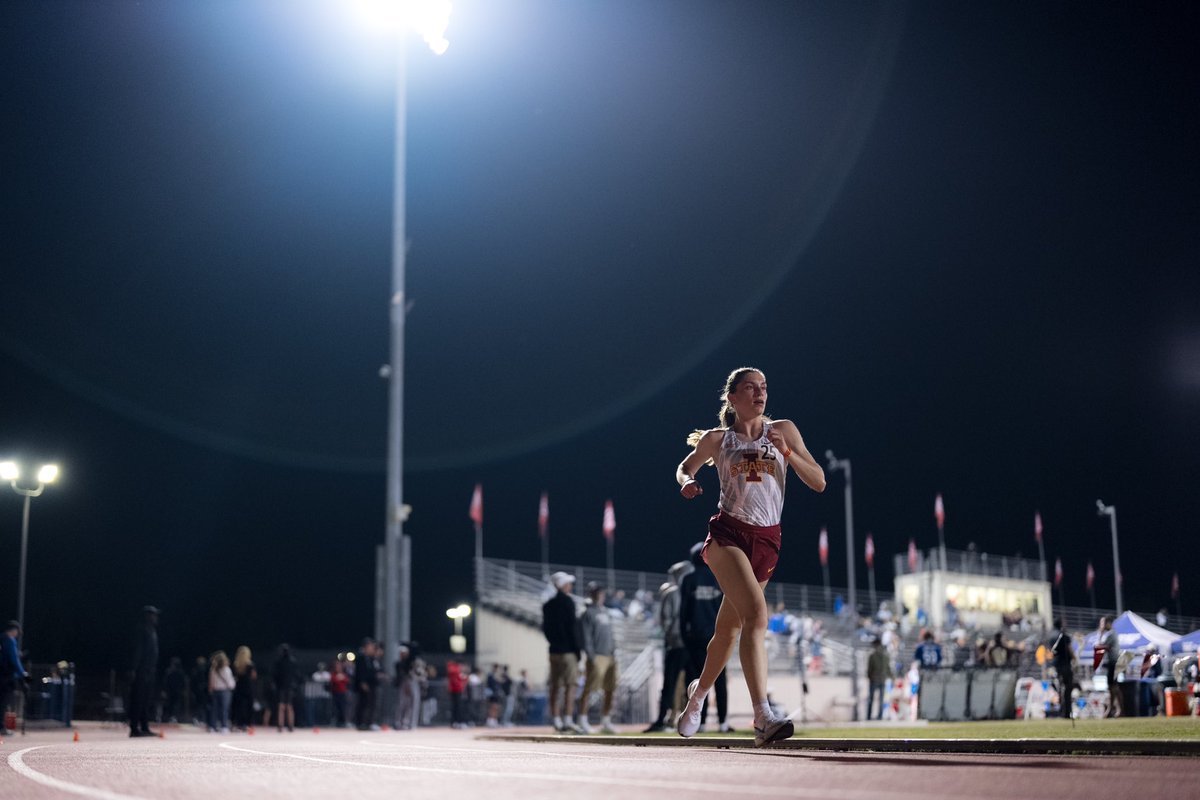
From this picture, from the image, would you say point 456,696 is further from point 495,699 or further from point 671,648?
point 671,648

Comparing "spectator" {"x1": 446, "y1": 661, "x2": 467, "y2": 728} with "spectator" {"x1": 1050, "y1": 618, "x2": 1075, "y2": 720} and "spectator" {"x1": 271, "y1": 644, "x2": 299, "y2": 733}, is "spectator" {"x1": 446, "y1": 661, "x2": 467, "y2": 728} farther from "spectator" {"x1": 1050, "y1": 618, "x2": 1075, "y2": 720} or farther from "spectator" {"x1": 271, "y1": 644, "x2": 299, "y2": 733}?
"spectator" {"x1": 1050, "y1": 618, "x2": 1075, "y2": 720}

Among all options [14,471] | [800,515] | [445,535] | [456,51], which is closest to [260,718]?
[14,471]

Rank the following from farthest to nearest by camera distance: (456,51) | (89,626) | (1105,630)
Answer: (89,626), (456,51), (1105,630)

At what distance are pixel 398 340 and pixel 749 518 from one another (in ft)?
60.3

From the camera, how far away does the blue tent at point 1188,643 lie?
72.8 feet

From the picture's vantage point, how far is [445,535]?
238 ft

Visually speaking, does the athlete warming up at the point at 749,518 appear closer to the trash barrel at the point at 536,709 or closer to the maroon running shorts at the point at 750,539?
the maroon running shorts at the point at 750,539

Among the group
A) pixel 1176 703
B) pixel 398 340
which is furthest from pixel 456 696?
pixel 1176 703

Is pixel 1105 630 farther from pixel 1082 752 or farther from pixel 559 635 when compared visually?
pixel 1082 752

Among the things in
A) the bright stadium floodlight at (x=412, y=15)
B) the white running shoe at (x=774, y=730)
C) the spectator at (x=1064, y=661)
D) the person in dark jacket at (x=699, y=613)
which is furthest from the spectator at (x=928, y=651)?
the white running shoe at (x=774, y=730)

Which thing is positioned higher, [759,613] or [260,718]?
[759,613]

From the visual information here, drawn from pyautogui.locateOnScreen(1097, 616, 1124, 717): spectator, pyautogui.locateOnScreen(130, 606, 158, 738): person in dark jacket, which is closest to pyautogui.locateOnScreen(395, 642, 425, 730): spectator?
pyautogui.locateOnScreen(130, 606, 158, 738): person in dark jacket

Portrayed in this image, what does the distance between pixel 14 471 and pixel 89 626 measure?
34365 millimetres

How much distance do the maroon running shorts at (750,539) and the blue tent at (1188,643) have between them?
16592 mm
